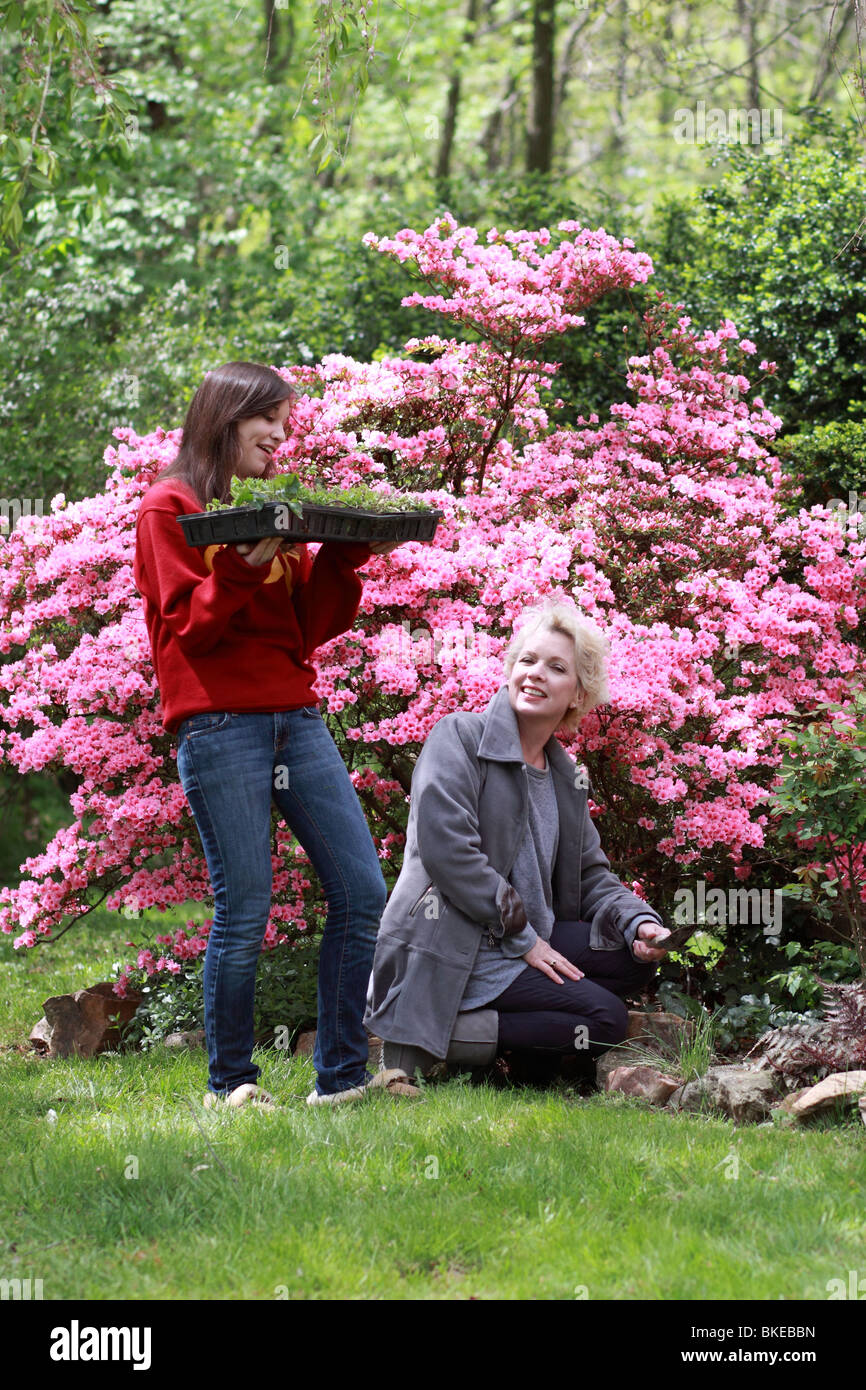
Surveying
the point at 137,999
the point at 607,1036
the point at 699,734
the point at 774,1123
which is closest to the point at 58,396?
the point at 137,999

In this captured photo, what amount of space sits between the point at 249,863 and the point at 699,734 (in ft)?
6.28

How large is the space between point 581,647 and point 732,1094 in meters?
1.39

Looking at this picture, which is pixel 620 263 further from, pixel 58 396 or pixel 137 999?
pixel 58 396

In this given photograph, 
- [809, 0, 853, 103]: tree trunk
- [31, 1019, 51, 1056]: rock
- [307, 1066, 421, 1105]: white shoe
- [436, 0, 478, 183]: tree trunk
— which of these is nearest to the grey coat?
[307, 1066, 421, 1105]: white shoe

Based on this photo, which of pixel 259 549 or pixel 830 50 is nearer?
pixel 259 549

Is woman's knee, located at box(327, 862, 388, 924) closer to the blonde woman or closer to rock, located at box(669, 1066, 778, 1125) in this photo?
the blonde woman

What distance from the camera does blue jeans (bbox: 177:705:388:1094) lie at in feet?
12.3

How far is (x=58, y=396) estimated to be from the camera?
8.63 metres

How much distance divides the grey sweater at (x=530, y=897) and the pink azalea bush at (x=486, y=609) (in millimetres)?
425

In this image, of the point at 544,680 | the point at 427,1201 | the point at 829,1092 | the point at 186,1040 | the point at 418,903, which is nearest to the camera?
the point at 427,1201

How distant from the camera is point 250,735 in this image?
148 inches

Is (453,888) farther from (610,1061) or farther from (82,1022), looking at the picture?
(82,1022)

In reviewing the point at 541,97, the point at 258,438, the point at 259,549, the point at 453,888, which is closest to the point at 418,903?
the point at 453,888

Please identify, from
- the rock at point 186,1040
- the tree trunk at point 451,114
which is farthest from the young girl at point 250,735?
the tree trunk at point 451,114
